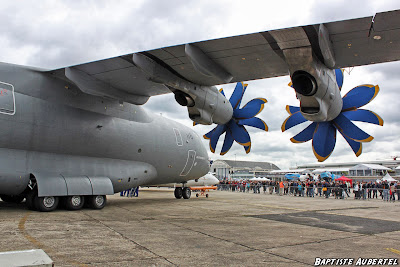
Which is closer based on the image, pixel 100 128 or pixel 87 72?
pixel 87 72

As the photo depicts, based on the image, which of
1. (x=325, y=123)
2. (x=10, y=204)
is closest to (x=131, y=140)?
(x=10, y=204)

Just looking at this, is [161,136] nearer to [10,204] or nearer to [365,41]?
[10,204]

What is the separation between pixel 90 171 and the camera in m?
11.4

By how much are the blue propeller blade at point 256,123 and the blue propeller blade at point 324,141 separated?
8.10 ft

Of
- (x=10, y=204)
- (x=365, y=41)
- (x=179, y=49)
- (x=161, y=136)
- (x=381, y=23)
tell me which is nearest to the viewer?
(x=381, y=23)

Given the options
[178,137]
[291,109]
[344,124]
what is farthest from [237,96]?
[344,124]

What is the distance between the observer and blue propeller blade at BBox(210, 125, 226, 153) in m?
12.8

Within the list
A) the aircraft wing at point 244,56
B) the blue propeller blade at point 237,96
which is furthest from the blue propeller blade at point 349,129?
the blue propeller blade at point 237,96

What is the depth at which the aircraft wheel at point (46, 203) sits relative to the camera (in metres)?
10.1

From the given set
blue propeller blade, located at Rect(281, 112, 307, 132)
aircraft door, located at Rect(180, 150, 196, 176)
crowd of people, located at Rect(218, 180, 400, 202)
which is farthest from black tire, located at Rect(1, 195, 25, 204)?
crowd of people, located at Rect(218, 180, 400, 202)

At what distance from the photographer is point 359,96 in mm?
9242

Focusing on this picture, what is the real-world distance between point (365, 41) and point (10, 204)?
1290 centimetres

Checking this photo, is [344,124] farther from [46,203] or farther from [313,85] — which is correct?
[46,203]

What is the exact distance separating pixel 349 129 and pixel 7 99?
9.71 meters
